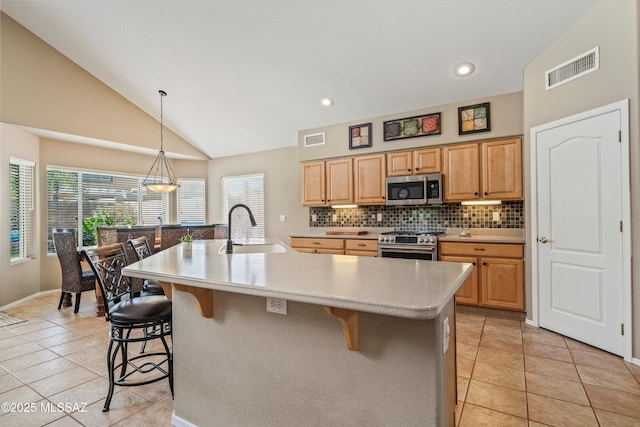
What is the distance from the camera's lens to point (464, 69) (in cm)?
348

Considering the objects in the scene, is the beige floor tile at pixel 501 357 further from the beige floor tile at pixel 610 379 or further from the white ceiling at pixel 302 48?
the white ceiling at pixel 302 48

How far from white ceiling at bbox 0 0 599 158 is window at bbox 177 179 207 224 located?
6.86 ft

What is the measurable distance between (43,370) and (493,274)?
170 inches

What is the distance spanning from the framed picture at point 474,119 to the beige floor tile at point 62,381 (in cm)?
448

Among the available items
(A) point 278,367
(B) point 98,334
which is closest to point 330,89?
(A) point 278,367

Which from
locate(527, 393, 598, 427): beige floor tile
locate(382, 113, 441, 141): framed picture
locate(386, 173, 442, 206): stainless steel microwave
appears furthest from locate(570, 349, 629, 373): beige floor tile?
locate(382, 113, 441, 141): framed picture

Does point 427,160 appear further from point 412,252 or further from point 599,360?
point 599,360

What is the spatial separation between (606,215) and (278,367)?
300 cm

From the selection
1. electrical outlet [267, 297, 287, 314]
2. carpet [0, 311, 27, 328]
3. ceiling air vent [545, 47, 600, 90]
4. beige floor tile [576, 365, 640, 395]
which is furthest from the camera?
carpet [0, 311, 27, 328]

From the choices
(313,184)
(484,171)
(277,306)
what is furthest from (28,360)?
(484,171)

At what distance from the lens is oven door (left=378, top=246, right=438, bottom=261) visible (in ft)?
12.5

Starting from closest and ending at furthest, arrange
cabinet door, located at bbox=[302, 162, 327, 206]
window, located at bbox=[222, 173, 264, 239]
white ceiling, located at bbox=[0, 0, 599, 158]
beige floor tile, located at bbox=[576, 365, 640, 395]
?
beige floor tile, located at bbox=[576, 365, 640, 395] → white ceiling, located at bbox=[0, 0, 599, 158] → cabinet door, located at bbox=[302, 162, 327, 206] → window, located at bbox=[222, 173, 264, 239]

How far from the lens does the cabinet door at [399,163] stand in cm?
427

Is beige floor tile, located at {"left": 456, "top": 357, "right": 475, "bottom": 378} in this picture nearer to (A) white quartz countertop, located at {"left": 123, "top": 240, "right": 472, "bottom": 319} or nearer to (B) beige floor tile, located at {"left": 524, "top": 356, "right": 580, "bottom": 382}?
(B) beige floor tile, located at {"left": 524, "top": 356, "right": 580, "bottom": 382}
